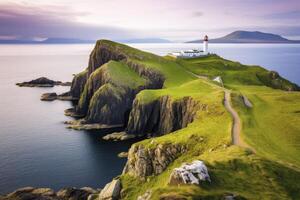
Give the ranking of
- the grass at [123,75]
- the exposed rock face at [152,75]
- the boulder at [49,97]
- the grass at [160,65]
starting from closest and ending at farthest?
1. the grass at [123,75]
2. the exposed rock face at [152,75]
3. the grass at [160,65]
4. the boulder at [49,97]

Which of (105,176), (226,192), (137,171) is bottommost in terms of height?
(105,176)

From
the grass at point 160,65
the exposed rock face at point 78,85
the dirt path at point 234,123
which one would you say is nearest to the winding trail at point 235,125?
the dirt path at point 234,123

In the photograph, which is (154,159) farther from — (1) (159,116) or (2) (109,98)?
(2) (109,98)

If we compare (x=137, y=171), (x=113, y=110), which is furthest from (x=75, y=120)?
(x=137, y=171)

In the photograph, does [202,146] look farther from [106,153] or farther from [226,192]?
[106,153]

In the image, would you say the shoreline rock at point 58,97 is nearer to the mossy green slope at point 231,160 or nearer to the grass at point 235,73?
the grass at point 235,73

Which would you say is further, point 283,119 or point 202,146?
point 283,119

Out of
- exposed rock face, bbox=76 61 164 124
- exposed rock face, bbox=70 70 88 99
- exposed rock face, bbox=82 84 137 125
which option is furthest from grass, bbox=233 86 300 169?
exposed rock face, bbox=70 70 88 99

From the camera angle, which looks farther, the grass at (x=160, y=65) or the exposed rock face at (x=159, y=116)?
the grass at (x=160, y=65)
